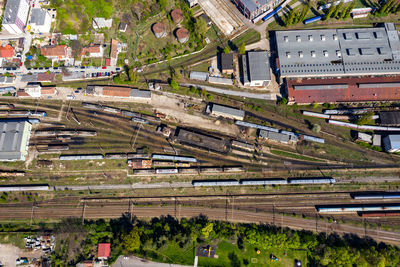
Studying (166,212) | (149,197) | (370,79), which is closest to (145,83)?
(149,197)

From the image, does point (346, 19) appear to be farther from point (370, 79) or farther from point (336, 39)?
point (370, 79)

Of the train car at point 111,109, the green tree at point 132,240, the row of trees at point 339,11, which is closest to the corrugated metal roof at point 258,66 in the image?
the row of trees at point 339,11

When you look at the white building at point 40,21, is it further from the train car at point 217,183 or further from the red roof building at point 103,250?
the train car at point 217,183

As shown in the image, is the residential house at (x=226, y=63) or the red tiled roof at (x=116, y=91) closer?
the red tiled roof at (x=116, y=91)

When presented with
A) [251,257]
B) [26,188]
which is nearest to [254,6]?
[251,257]

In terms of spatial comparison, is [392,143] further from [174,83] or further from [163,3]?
[163,3]

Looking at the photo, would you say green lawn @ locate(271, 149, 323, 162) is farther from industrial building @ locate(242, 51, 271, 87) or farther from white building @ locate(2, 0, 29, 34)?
white building @ locate(2, 0, 29, 34)
